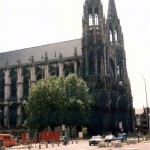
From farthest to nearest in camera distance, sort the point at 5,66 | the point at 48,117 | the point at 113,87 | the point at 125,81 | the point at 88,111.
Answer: the point at 5,66 < the point at 125,81 < the point at 113,87 < the point at 88,111 < the point at 48,117

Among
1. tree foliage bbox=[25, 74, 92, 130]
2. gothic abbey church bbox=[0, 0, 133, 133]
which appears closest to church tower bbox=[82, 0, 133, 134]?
gothic abbey church bbox=[0, 0, 133, 133]

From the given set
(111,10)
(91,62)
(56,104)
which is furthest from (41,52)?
(56,104)

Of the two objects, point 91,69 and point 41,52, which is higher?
point 41,52

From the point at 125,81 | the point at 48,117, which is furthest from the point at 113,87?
the point at 48,117

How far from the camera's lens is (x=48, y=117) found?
61.8 m

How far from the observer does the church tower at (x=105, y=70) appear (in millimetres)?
73688

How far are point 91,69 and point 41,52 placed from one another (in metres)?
19.9

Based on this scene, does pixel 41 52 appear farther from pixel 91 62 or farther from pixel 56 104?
pixel 56 104

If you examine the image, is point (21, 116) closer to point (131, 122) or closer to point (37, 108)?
point (37, 108)

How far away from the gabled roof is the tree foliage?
61.6ft

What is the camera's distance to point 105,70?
75500mm

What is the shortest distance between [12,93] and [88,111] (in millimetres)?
29377

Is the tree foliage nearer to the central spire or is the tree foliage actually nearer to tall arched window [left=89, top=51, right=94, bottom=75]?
tall arched window [left=89, top=51, right=94, bottom=75]

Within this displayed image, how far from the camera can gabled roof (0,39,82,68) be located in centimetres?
8476
